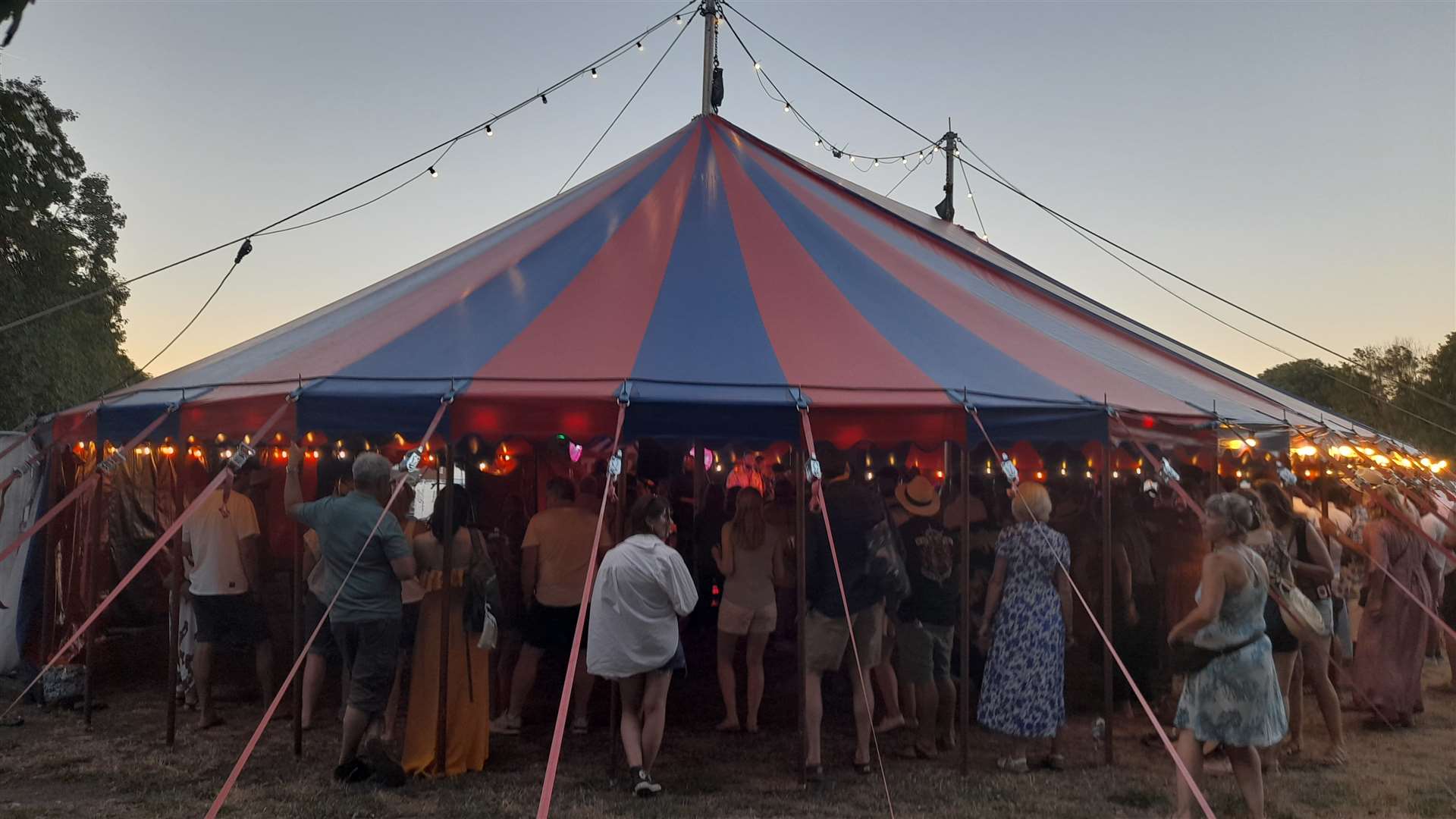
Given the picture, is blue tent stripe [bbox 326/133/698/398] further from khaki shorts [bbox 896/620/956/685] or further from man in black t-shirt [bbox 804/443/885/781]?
khaki shorts [bbox 896/620/956/685]

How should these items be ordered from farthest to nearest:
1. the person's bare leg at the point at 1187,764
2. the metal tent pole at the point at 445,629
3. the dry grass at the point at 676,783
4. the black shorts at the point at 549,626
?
the black shorts at the point at 549,626 → the metal tent pole at the point at 445,629 → the dry grass at the point at 676,783 → the person's bare leg at the point at 1187,764

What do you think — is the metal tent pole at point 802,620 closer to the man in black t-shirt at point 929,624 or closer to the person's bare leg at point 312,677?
the man in black t-shirt at point 929,624

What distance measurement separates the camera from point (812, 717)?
4.76 meters

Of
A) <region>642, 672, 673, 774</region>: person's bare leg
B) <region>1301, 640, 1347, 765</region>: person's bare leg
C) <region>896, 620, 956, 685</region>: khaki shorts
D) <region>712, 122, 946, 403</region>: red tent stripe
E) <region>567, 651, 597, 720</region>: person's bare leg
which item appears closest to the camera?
<region>642, 672, 673, 774</region>: person's bare leg

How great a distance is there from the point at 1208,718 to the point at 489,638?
9.39ft

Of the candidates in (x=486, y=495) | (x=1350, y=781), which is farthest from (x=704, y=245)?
(x=1350, y=781)

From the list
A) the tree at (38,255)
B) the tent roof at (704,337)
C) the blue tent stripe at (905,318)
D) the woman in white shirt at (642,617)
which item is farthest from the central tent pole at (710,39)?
the tree at (38,255)

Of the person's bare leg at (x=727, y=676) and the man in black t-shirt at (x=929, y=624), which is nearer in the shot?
the man in black t-shirt at (x=929, y=624)

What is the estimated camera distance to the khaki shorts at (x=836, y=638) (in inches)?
190

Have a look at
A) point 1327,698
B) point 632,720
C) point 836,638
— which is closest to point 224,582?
point 632,720

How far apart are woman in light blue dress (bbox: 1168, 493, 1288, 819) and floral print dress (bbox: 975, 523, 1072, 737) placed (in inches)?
37.8

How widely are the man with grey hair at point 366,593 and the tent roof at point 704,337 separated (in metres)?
0.43

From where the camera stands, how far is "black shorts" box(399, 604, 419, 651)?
16.3 ft

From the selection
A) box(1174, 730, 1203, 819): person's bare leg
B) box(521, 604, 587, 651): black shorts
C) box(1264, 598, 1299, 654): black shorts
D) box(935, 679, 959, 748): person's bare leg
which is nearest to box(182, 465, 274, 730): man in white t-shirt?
box(521, 604, 587, 651): black shorts
